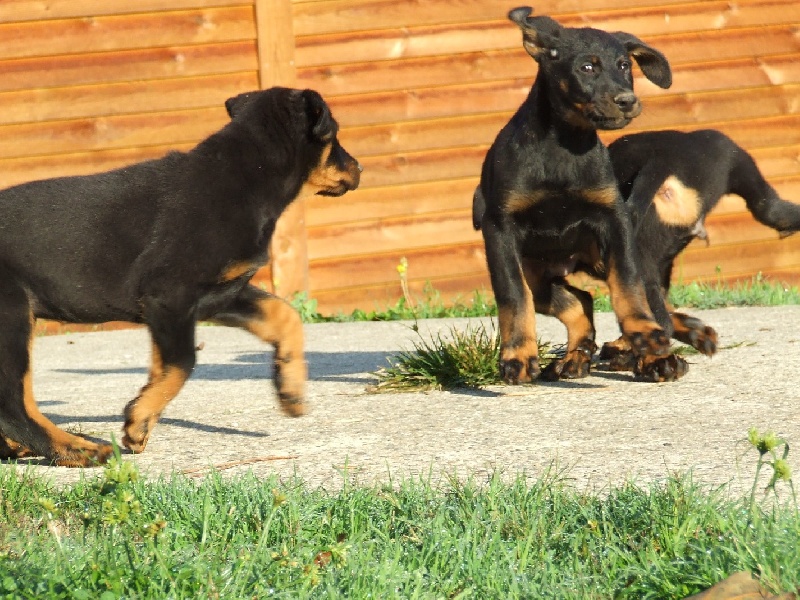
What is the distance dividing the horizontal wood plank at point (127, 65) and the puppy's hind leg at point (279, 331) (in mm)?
4166

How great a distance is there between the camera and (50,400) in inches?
207

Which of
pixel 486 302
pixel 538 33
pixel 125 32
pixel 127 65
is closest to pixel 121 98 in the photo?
pixel 127 65

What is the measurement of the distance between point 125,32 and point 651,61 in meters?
4.26

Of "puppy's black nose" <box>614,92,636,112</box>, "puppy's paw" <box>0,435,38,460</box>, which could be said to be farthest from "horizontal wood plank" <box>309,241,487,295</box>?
"puppy's paw" <box>0,435,38,460</box>

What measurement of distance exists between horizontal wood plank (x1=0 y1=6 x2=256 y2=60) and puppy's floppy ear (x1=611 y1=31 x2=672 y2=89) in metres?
3.80

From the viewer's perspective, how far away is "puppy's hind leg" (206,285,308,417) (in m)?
4.26

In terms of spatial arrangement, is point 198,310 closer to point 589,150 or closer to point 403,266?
point 589,150

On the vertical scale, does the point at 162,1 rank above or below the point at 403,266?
above

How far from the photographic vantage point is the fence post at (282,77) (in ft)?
26.9

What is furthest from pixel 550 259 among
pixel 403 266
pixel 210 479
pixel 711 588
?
pixel 711 588

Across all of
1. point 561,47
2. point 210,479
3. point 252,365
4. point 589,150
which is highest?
point 561,47

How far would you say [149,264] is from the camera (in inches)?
159

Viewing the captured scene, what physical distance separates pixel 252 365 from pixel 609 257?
2200mm

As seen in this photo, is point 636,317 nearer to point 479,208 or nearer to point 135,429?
point 479,208
